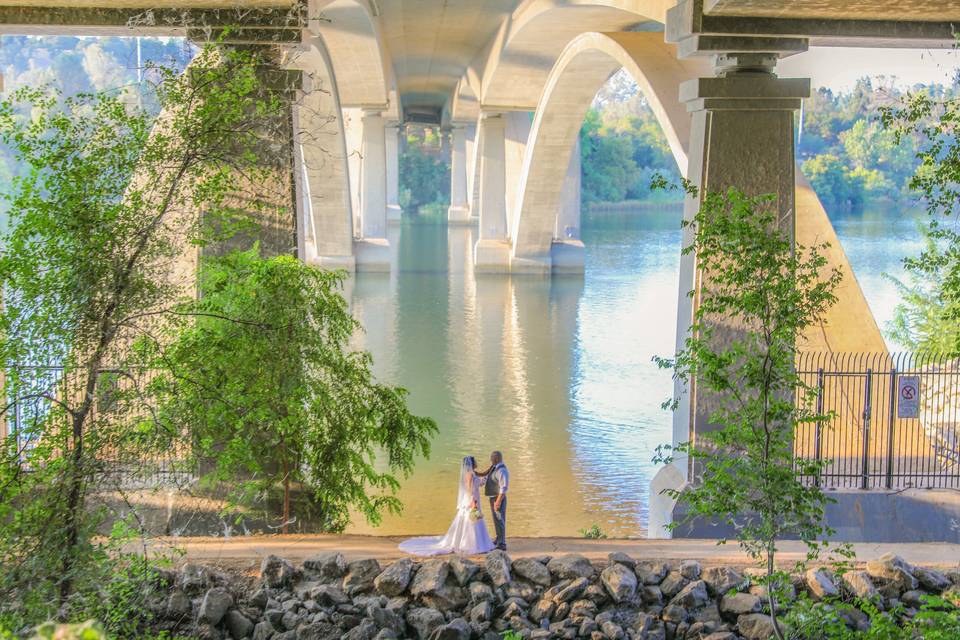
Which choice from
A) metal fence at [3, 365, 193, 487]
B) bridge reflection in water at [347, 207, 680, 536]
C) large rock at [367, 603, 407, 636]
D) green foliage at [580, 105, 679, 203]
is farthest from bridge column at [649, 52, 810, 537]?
green foliage at [580, 105, 679, 203]

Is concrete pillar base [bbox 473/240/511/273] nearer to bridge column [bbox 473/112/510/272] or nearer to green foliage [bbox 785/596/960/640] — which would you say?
bridge column [bbox 473/112/510/272]

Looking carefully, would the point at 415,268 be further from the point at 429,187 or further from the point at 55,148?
the point at 429,187

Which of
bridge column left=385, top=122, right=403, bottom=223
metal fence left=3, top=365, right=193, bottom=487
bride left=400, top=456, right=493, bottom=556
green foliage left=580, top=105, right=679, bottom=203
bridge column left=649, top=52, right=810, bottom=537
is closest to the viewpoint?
metal fence left=3, top=365, right=193, bottom=487

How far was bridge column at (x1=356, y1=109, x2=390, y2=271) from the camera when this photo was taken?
3600 centimetres

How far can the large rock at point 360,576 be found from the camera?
8.75 metres

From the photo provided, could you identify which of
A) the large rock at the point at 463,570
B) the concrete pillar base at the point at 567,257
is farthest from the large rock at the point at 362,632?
→ the concrete pillar base at the point at 567,257

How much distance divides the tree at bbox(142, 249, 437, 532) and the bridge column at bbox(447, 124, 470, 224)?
50.7 meters

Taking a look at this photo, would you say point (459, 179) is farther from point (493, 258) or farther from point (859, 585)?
point (859, 585)

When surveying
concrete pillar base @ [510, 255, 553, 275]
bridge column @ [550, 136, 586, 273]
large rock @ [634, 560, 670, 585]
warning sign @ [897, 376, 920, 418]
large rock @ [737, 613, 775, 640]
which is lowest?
large rock @ [737, 613, 775, 640]

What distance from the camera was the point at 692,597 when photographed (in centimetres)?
881

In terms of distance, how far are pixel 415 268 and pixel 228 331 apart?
28418 mm

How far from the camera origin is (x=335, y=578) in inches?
350

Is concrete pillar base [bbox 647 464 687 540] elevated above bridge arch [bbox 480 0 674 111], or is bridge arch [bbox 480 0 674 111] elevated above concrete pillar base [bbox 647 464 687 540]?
bridge arch [bbox 480 0 674 111]

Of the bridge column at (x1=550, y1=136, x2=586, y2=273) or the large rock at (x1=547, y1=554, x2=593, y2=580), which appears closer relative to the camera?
the large rock at (x1=547, y1=554, x2=593, y2=580)
